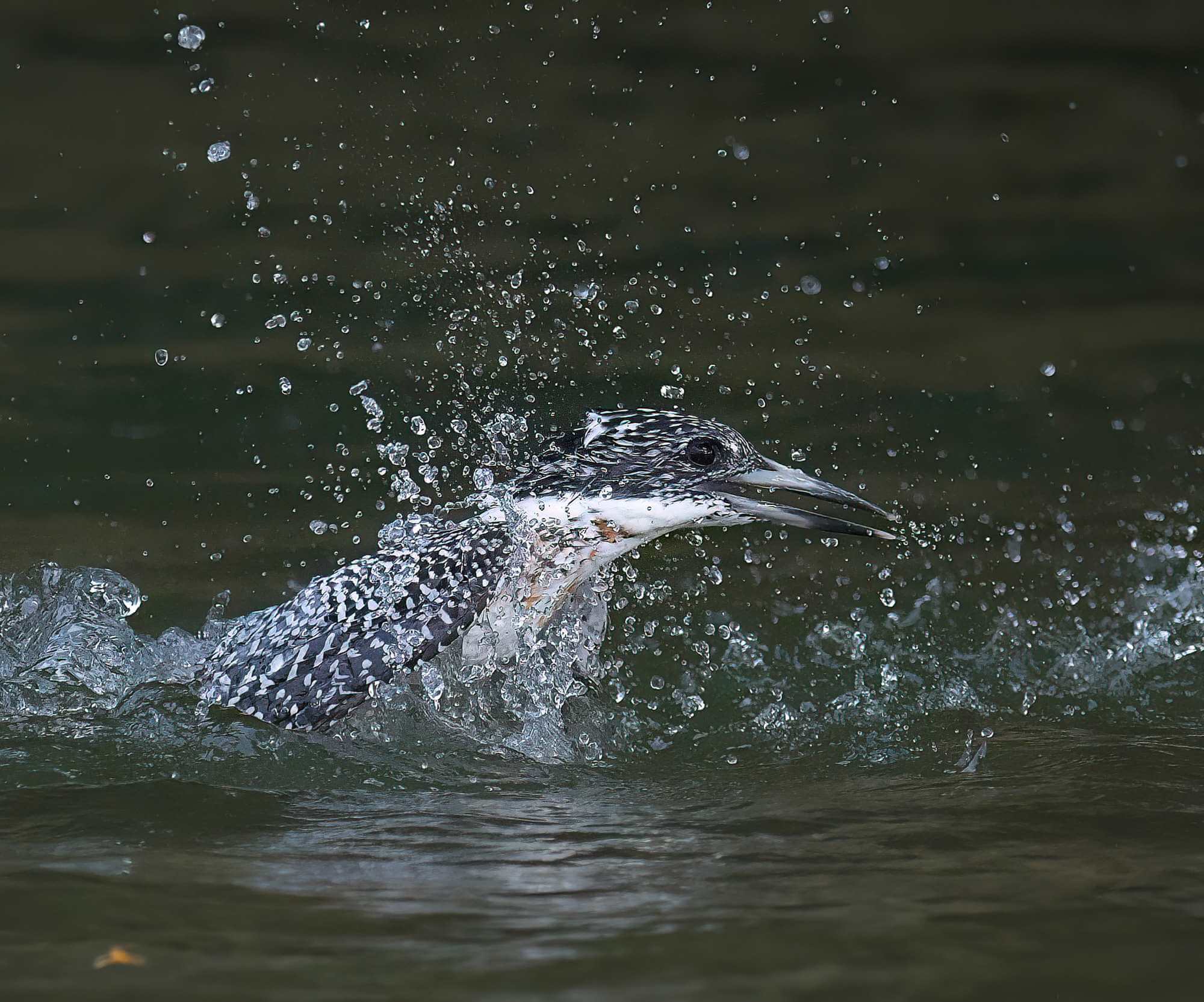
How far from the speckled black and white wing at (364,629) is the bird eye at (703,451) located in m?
0.60

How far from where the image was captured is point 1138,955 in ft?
8.36

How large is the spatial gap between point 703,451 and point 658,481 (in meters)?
0.17

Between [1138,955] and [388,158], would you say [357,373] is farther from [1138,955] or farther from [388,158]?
[1138,955]

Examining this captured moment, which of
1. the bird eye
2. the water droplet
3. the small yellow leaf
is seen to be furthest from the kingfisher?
the water droplet

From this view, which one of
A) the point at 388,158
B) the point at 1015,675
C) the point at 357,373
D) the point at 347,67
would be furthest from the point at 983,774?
the point at 347,67

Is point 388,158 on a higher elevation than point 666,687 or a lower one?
higher

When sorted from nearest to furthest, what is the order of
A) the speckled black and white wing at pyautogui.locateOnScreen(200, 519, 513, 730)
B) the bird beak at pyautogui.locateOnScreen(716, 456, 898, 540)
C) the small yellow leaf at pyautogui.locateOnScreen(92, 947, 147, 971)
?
1. the small yellow leaf at pyautogui.locateOnScreen(92, 947, 147, 971)
2. the speckled black and white wing at pyautogui.locateOnScreen(200, 519, 513, 730)
3. the bird beak at pyautogui.locateOnScreen(716, 456, 898, 540)

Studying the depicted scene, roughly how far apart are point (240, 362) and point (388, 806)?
398 cm

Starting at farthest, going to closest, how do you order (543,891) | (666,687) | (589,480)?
(666,687), (589,480), (543,891)

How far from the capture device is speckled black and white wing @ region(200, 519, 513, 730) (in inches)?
159

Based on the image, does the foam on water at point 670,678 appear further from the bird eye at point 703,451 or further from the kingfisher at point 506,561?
the bird eye at point 703,451

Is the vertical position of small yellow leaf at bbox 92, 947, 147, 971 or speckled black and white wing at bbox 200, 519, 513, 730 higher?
speckled black and white wing at bbox 200, 519, 513, 730

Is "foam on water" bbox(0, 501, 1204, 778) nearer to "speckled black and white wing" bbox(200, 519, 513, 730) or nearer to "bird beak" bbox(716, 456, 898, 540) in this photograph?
"speckled black and white wing" bbox(200, 519, 513, 730)

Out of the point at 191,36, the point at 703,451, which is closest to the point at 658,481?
the point at 703,451
